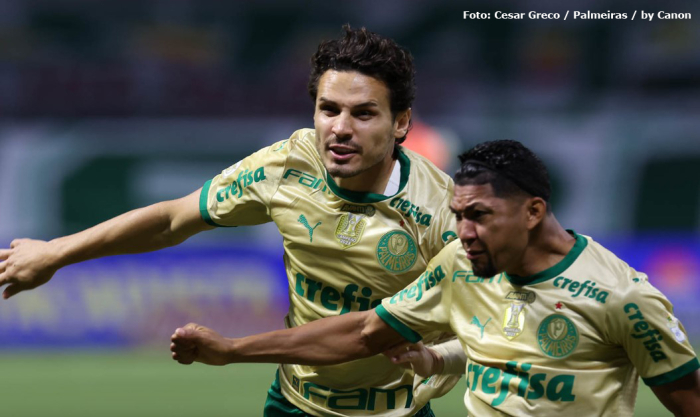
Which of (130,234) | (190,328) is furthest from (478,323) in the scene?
(130,234)

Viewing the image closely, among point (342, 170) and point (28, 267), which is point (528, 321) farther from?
point (28, 267)

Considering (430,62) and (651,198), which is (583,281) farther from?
(430,62)

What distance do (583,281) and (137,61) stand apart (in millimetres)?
15475

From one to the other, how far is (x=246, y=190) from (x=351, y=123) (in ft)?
2.07

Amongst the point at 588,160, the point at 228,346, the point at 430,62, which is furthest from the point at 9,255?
the point at 430,62

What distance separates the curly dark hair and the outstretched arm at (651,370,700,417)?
165 centimetres

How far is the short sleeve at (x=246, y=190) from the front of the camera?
4.57 metres

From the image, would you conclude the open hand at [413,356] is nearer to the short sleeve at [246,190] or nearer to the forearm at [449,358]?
the forearm at [449,358]

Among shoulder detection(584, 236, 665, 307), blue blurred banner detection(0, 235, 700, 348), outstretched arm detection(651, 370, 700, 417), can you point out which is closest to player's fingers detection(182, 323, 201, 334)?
shoulder detection(584, 236, 665, 307)

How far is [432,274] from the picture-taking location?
158 inches

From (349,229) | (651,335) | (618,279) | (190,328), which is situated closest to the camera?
(651,335)

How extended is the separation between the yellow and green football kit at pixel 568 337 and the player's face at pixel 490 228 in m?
0.14

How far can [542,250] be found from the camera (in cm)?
373

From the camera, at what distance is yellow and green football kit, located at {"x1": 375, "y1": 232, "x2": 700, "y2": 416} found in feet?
11.4
